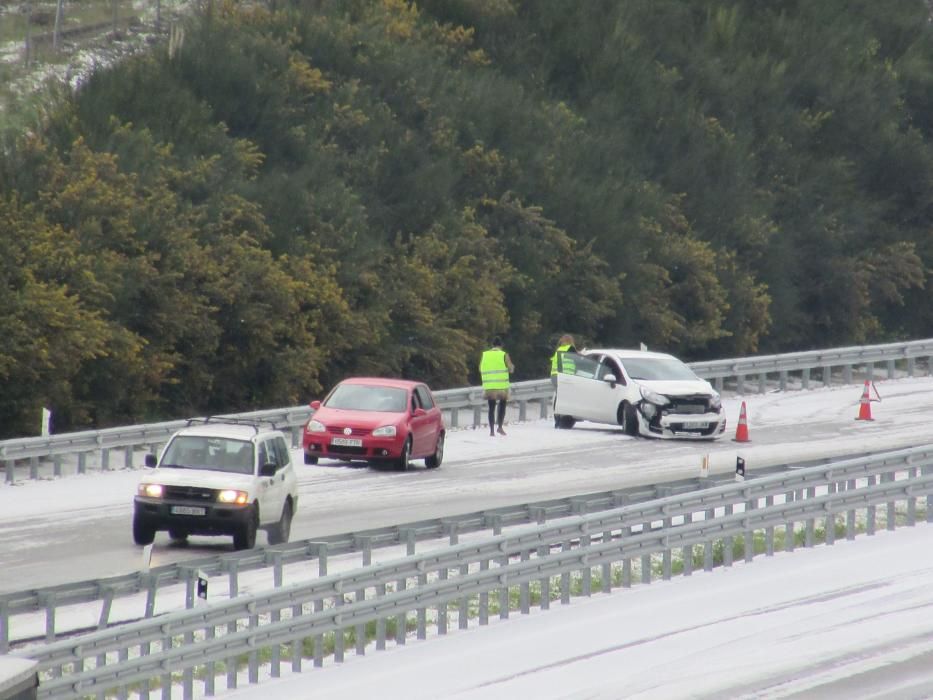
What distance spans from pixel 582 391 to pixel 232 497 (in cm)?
1444

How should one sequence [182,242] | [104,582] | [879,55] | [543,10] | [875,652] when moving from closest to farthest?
1. [104,582]
2. [875,652]
3. [182,242]
4. [543,10]
5. [879,55]

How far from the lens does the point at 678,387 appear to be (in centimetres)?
3331

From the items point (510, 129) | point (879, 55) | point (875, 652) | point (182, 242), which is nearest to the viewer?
point (875, 652)

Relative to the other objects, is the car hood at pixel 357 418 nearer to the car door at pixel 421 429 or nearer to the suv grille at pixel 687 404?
the car door at pixel 421 429

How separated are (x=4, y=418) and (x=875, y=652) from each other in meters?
21.7

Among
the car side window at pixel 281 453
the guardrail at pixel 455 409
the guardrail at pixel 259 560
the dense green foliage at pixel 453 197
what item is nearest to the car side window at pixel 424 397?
the guardrail at pixel 455 409

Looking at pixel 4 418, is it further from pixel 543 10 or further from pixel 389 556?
pixel 543 10

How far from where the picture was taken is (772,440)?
1352 inches

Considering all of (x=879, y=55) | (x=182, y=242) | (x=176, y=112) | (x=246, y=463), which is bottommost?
(x=246, y=463)

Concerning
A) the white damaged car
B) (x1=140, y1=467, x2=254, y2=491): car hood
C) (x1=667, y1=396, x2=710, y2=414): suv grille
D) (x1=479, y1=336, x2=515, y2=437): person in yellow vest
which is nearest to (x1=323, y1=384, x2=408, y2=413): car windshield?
(x1=479, y1=336, x2=515, y2=437): person in yellow vest

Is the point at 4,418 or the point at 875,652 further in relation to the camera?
the point at 4,418

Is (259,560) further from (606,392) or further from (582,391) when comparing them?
(582,391)

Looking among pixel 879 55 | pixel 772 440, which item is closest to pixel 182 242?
pixel 772 440

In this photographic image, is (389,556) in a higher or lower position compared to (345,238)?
lower
